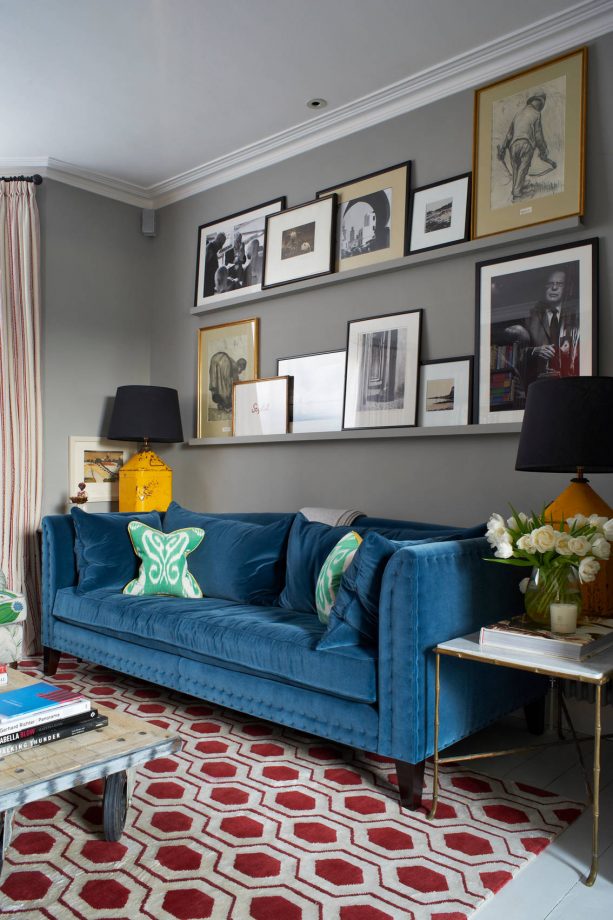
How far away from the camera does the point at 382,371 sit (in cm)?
366

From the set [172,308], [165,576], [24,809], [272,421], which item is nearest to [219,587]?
[165,576]

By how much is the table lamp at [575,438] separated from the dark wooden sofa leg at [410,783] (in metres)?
0.80

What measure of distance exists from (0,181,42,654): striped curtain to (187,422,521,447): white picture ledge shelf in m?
0.99

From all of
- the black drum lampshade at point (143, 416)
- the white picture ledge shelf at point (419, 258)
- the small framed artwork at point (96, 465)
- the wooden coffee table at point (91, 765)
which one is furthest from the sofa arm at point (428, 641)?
the small framed artwork at point (96, 465)

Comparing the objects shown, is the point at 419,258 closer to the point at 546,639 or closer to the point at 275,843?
the point at 546,639

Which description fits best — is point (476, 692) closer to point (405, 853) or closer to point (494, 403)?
point (405, 853)

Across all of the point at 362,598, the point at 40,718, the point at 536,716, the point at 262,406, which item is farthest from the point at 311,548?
the point at 40,718

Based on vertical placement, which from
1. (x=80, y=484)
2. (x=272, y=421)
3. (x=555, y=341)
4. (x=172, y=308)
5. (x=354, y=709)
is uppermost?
(x=172, y=308)

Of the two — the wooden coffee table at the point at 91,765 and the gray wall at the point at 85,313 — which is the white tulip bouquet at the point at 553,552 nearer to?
the wooden coffee table at the point at 91,765

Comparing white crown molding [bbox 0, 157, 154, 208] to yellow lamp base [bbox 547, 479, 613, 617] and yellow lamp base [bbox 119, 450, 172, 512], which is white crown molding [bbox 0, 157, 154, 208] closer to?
yellow lamp base [bbox 119, 450, 172, 512]

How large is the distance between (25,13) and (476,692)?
3.23 meters

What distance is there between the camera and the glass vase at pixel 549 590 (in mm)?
2186

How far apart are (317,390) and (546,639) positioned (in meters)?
2.20

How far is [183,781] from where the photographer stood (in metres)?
2.41
